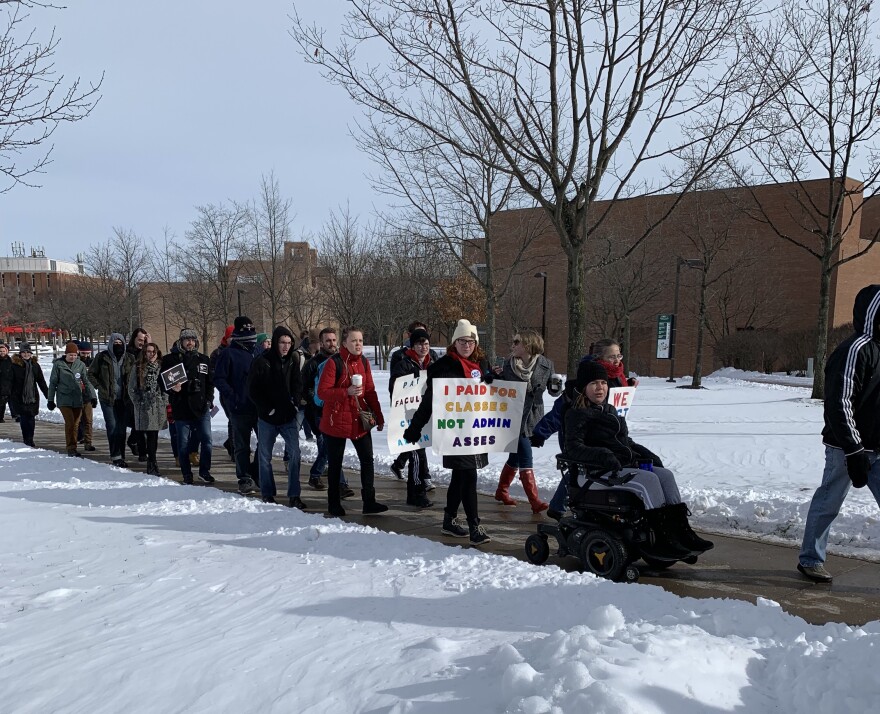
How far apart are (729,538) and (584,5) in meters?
7.02

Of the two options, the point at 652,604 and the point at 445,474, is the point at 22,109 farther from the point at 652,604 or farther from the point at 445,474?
the point at 652,604

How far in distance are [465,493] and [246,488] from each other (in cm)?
344

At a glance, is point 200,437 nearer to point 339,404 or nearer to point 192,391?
point 192,391

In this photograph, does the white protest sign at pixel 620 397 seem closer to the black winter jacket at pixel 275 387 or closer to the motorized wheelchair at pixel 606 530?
the motorized wheelchair at pixel 606 530

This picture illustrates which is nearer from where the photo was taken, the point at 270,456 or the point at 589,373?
the point at 589,373

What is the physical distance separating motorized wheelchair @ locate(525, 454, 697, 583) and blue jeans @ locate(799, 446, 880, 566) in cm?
85

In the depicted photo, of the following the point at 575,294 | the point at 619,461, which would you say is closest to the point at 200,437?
the point at 575,294

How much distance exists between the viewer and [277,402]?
25.1 feet

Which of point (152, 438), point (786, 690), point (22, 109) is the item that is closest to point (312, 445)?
point (152, 438)

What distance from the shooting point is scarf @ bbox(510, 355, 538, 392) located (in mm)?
7055

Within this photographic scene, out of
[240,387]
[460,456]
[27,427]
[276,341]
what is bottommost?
[27,427]

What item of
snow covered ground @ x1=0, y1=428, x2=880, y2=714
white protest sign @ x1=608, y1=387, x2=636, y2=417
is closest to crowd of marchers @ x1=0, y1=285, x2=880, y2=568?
white protest sign @ x1=608, y1=387, x2=636, y2=417

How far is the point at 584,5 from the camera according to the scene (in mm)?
9172

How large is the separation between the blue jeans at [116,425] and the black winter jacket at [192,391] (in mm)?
1766
